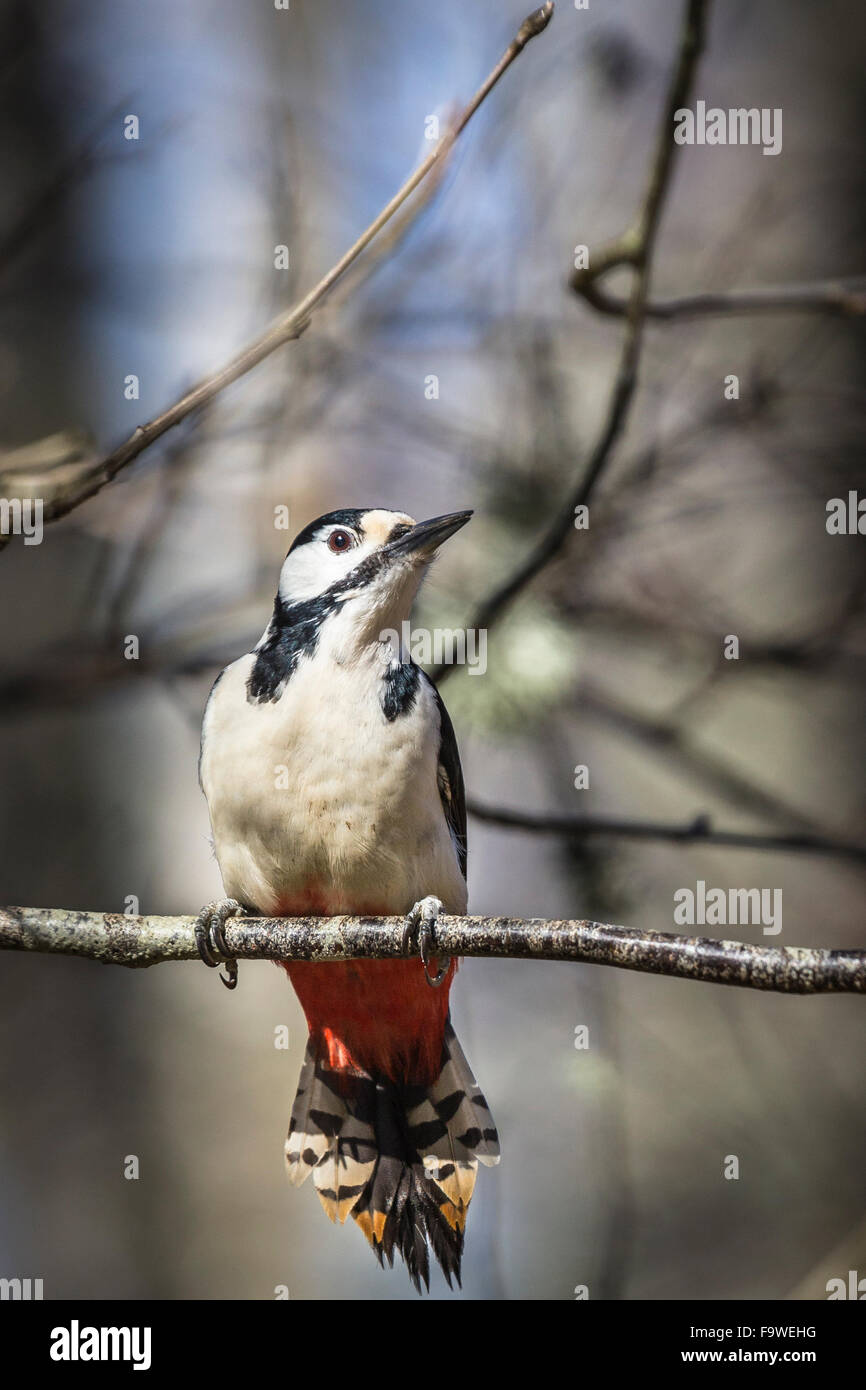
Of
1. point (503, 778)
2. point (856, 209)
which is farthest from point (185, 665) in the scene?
point (856, 209)

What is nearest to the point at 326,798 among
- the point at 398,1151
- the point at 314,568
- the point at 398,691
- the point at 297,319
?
the point at 398,691

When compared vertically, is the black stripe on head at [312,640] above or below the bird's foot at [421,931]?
above

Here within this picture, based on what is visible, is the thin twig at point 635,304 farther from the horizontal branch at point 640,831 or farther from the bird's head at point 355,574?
the horizontal branch at point 640,831

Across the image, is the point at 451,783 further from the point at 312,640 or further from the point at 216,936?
the point at 216,936

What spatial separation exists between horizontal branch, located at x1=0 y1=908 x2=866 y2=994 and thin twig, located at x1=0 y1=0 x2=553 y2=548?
28.3 inches

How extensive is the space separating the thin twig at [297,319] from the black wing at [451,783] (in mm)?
1080

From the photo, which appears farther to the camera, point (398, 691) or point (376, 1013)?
point (376, 1013)

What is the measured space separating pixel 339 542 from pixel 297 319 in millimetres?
1022

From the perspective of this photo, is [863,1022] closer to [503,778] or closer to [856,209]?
[503,778]

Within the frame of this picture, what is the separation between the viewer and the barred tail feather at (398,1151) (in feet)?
8.30

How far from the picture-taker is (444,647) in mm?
2873

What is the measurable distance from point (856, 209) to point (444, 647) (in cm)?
238

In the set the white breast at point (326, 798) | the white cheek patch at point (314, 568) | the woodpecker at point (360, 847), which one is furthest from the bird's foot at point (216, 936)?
the white cheek patch at point (314, 568)

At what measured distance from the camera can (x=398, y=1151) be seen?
261cm
